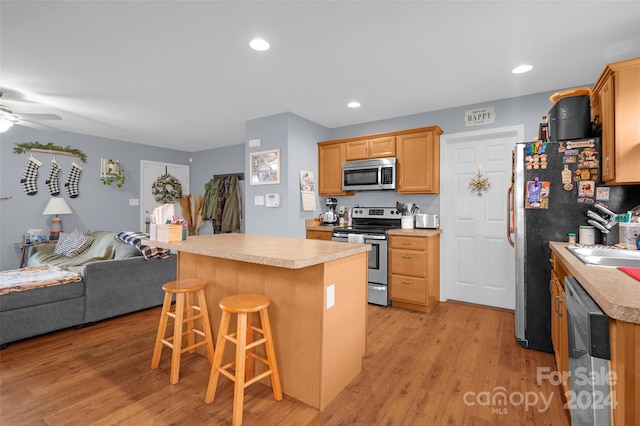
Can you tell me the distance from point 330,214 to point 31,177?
472 centimetres

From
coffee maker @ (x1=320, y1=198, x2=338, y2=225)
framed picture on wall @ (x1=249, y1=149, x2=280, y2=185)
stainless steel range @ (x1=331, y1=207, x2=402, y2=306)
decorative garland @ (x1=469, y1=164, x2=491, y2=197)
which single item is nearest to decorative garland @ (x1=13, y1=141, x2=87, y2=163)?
framed picture on wall @ (x1=249, y1=149, x2=280, y2=185)

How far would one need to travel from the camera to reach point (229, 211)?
5832mm

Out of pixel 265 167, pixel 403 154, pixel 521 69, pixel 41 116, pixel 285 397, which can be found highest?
pixel 521 69

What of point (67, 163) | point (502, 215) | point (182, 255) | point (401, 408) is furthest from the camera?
point (67, 163)

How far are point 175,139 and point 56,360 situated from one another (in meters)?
4.25

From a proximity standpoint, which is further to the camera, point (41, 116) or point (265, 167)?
point (265, 167)

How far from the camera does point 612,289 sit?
1011 mm

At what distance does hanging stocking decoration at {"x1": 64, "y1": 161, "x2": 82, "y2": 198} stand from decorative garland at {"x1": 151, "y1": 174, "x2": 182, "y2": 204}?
4.10 feet

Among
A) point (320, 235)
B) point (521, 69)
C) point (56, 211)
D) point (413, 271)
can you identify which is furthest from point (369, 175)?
point (56, 211)

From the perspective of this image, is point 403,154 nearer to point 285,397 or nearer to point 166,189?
point 285,397

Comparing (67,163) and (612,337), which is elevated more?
(67,163)

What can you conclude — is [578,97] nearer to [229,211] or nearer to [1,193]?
[229,211]

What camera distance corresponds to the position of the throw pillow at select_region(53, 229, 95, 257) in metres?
4.11

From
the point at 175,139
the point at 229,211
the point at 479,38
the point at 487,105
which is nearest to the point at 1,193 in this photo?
the point at 175,139
